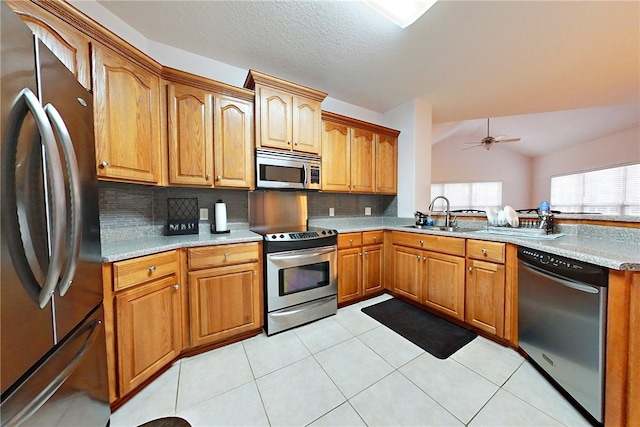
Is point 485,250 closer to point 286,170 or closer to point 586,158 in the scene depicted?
point 286,170

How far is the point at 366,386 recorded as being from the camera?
1368 mm

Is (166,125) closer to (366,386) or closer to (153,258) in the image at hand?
(153,258)

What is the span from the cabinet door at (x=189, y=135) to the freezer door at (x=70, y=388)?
1.09 m

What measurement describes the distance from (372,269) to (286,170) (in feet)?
5.04

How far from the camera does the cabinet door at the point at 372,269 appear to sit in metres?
2.56

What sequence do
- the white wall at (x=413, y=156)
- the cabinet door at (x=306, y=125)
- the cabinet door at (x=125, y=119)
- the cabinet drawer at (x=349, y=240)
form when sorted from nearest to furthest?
the cabinet door at (x=125, y=119), the cabinet door at (x=306, y=125), the cabinet drawer at (x=349, y=240), the white wall at (x=413, y=156)

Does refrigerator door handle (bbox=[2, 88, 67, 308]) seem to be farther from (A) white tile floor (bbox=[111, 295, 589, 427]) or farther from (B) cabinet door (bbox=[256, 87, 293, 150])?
(B) cabinet door (bbox=[256, 87, 293, 150])

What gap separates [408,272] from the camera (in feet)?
8.05

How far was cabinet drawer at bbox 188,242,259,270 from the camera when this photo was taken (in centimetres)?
161

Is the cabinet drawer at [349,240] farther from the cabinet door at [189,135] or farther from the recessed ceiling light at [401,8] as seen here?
the recessed ceiling light at [401,8]

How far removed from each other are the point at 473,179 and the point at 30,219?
8.80m

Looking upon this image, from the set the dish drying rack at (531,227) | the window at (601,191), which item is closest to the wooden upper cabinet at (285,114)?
the dish drying rack at (531,227)

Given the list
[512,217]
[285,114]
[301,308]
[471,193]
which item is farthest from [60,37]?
[471,193]

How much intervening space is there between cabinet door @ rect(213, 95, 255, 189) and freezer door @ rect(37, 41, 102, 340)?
35.7 inches
